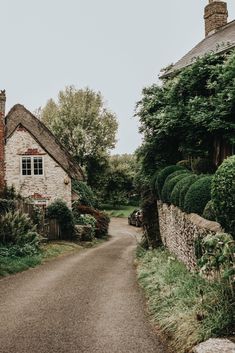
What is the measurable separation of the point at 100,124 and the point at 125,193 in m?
9.52

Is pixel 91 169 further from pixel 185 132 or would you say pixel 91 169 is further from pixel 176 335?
pixel 176 335

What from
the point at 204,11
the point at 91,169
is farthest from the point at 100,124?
the point at 204,11

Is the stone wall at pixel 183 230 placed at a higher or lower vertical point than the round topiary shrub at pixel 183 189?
lower

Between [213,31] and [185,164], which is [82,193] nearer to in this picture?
[213,31]

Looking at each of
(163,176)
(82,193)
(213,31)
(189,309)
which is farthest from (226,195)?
(82,193)

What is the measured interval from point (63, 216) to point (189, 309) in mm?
21368

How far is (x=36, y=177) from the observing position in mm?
30125

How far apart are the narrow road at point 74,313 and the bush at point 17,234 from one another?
2.57 metres

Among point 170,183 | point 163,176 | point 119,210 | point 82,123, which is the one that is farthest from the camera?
point 119,210

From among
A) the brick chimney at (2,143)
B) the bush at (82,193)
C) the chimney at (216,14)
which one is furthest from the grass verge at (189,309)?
the bush at (82,193)

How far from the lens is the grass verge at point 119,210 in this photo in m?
52.0

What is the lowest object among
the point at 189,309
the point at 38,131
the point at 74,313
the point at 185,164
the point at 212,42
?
the point at 74,313

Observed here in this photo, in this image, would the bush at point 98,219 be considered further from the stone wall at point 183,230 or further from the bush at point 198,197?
the bush at point 198,197

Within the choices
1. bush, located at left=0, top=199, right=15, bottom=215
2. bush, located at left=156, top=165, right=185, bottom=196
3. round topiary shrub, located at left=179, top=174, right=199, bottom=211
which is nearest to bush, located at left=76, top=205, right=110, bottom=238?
bush, located at left=0, top=199, right=15, bottom=215
